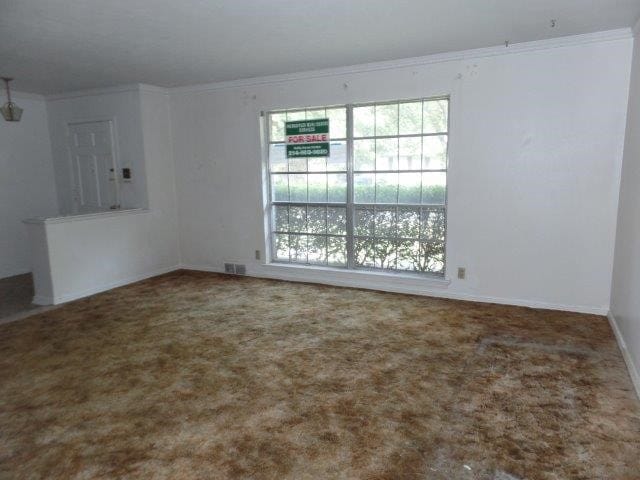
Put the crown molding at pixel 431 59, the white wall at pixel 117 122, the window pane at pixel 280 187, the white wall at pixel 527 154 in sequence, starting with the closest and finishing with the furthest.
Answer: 1. the crown molding at pixel 431 59
2. the white wall at pixel 527 154
3. the window pane at pixel 280 187
4. the white wall at pixel 117 122

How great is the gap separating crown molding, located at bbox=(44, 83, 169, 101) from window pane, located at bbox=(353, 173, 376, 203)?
2976 mm

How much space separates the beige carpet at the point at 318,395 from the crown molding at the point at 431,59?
8.20 feet

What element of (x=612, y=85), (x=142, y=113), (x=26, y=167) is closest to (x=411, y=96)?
(x=612, y=85)

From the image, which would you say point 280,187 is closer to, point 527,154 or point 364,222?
point 364,222

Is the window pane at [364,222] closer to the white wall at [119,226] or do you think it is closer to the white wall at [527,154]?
the white wall at [527,154]

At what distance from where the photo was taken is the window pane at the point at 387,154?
4.92 meters

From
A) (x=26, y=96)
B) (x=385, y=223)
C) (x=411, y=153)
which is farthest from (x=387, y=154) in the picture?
(x=26, y=96)

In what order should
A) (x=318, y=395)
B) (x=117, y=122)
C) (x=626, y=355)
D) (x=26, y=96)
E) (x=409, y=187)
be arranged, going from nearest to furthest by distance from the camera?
(x=318, y=395)
(x=626, y=355)
(x=409, y=187)
(x=117, y=122)
(x=26, y=96)

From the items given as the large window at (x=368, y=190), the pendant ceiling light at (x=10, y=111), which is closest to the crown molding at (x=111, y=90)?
the pendant ceiling light at (x=10, y=111)

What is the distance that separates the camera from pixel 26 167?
6.26 m

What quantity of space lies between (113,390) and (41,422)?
17.4 inches

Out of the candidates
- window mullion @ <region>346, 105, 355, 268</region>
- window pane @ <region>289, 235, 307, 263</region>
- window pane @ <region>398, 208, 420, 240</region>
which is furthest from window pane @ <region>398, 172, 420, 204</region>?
window pane @ <region>289, 235, 307, 263</region>

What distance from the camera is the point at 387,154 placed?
16.3 ft

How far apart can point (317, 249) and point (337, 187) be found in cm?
84
